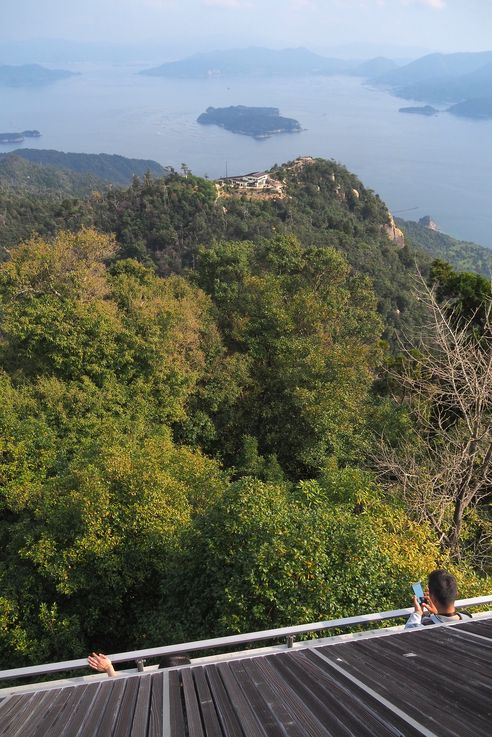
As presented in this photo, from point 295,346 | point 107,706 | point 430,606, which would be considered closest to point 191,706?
point 107,706

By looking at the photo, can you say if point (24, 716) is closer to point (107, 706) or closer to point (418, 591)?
point (107, 706)

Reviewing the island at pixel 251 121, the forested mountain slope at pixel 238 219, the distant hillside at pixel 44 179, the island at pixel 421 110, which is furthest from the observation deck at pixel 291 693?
the island at pixel 421 110

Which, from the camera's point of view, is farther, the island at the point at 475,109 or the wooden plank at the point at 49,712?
the island at the point at 475,109

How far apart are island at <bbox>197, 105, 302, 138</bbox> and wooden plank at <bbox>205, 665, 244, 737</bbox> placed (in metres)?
172

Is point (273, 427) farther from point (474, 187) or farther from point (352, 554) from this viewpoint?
point (474, 187)

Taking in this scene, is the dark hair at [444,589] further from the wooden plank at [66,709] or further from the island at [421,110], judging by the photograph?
the island at [421,110]

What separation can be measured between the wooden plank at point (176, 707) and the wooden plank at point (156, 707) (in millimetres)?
47

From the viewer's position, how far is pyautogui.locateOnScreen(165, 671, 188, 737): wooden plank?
8.21 ft

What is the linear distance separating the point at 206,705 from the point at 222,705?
0.08 metres

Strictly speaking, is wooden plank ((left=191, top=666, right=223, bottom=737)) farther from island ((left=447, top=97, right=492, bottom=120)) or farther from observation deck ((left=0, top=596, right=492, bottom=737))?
island ((left=447, top=97, right=492, bottom=120))

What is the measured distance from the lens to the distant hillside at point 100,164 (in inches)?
4752

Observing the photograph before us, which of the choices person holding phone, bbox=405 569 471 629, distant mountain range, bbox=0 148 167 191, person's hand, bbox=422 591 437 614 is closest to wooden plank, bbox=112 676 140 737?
person holding phone, bbox=405 569 471 629

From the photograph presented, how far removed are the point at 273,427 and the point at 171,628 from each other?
7.68 meters

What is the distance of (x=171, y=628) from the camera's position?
549 centimetres
